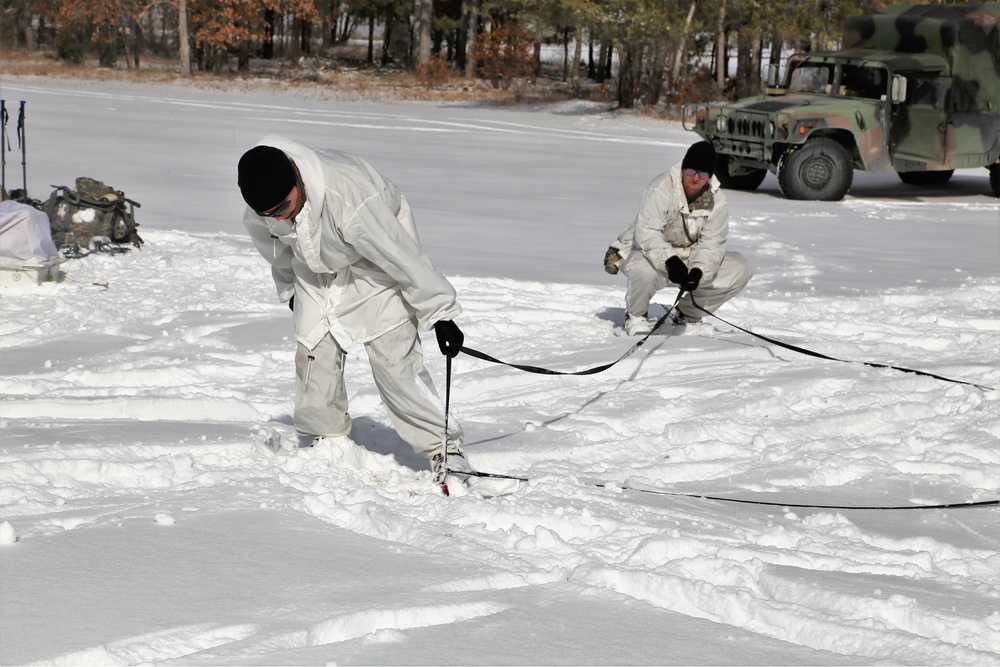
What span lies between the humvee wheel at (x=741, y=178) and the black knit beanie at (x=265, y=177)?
39.4ft

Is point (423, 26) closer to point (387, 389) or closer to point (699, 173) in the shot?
point (699, 173)

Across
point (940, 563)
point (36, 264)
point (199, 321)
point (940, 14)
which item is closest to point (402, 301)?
point (940, 563)

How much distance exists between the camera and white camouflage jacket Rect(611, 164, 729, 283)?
6.94m

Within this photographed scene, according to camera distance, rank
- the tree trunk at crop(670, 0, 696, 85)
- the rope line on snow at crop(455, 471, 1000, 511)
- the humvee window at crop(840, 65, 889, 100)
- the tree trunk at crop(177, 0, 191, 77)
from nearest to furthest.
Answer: the rope line on snow at crop(455, 471, 1000, 511), the humvee window at crop(840, 65, 889, 100), the tree trunk at crop(670, 0, 696, 85), the tree trunk at crop(177, 0, 191, 77)

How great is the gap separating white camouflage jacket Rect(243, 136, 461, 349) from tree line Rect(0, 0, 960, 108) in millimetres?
22883

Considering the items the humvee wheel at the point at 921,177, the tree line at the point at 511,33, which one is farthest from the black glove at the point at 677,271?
the tree line at the point at 511,33

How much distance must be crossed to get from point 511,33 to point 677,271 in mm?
34139

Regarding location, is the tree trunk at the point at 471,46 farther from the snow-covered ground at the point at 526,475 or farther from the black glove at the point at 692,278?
the black glove at the point at 692,278

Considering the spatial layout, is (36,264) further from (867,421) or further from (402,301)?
(867,421)

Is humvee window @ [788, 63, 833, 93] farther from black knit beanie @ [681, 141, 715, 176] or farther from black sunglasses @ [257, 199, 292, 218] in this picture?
black sunglasses @ [257, 199, 292, 218]

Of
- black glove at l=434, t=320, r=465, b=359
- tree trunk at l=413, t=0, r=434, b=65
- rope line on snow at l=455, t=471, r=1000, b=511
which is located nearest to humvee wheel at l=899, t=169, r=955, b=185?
rope line on snow at l=455, t=471, r=1000, b=511

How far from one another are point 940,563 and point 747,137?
1071 cm

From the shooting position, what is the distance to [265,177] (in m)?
3.80

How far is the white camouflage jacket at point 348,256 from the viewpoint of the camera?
401 cm
